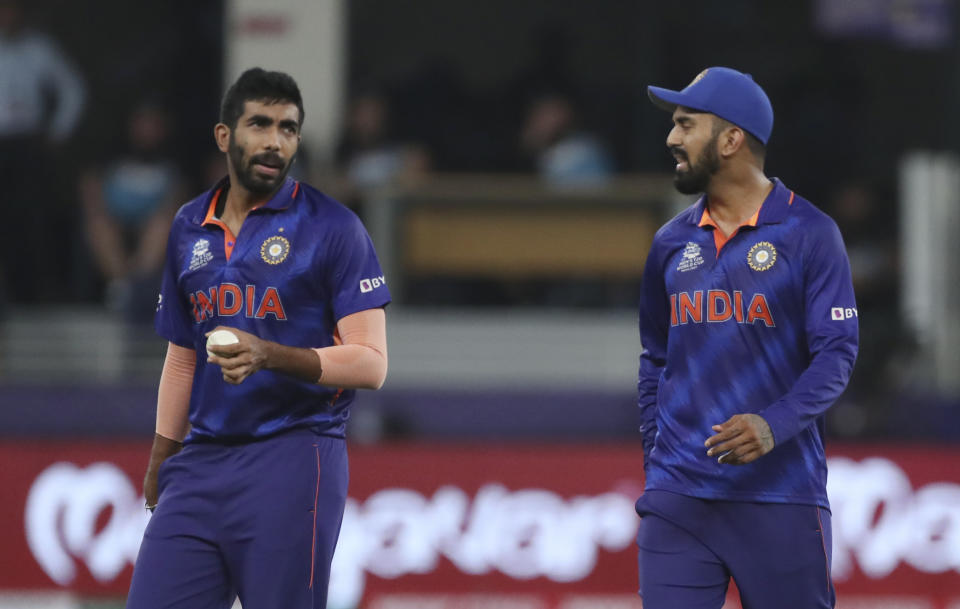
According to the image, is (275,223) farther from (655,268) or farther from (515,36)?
A: (515,36)

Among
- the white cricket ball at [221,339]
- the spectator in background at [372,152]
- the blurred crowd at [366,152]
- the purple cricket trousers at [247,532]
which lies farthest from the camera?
the spectator in background at [372,152]

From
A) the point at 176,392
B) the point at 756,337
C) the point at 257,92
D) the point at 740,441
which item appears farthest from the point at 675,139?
the point at 176,392

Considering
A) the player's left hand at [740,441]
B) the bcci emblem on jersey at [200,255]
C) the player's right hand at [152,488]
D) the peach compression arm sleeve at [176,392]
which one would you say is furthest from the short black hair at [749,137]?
the player's right hand at [152,488]

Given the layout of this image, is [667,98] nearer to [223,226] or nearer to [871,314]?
[223,226]

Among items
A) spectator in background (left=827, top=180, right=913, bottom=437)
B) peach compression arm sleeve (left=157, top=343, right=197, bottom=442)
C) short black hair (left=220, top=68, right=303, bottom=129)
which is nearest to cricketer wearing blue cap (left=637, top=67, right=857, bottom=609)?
short black hair (left=220, top=68, right=303, bottom=129)

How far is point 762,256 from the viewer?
4758mm

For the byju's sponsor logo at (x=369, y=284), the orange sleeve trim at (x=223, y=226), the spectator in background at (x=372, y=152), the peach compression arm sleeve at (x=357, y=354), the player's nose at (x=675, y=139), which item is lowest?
the peach compression arm sleeve at (x=357, y=354)

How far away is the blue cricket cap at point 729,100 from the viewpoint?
4797mm

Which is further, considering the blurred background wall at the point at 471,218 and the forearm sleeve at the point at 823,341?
the blurred background wall at the point at 471,218

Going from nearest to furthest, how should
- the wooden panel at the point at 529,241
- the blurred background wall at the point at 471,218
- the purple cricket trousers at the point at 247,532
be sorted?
the purple cricket trousers at the point at 247,532, the blurred background wall at the point at 471,218, the wooden panel at the point at 529,241

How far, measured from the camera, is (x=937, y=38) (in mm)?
12391

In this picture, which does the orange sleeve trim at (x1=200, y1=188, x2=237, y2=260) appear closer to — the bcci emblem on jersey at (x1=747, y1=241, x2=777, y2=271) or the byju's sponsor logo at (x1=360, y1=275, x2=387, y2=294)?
the byju's sponsor logo at (x1=360, y1=275, x2=387, y2=294)

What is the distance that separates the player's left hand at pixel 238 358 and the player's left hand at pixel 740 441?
1.22 meters

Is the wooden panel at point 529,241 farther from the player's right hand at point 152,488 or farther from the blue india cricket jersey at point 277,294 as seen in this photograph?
the blue india cricket jersey at point 277,294
